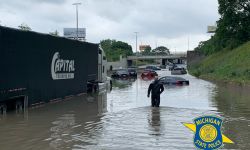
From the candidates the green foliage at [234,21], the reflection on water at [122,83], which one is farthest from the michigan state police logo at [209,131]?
the green foliage at [234,21]

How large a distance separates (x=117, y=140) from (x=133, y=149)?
137 cm

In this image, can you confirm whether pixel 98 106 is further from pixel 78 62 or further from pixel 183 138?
pixel 183 138

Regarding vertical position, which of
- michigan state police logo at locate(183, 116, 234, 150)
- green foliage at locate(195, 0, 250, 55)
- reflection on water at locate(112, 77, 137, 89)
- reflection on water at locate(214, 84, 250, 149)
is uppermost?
green foliage at locate(195, 0, 250, 55)

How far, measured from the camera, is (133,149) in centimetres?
1144

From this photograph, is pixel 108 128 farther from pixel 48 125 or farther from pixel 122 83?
pixel 122 83

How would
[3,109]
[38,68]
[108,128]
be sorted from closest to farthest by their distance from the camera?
1. [108,128]
2. [3,109]
3. [38,68]

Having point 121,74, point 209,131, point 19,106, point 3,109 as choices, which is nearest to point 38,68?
point 19,106

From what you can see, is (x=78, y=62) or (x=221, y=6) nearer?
(x=78, y=62)

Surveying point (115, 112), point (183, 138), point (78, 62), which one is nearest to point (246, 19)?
point (78, 62)

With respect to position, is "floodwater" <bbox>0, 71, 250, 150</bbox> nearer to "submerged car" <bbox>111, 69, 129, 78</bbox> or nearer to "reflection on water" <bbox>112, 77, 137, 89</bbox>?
"reflection on water" <bbox>112, 77, 137, 89</bbox>

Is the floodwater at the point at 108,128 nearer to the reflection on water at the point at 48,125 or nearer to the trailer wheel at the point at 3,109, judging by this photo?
the reflection on water at the point at 48,125

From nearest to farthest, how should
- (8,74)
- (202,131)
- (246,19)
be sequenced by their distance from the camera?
(202,131) → (8,74) → (246,19)

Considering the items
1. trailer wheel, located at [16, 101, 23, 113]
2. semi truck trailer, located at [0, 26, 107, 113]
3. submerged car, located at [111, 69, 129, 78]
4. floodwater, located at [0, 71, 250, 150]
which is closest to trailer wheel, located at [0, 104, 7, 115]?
semi truck trailer, located at [0, 26, 107, 113]

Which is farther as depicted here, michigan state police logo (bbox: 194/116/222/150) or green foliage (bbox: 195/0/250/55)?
green foliage (bbox: 195/0/250/55)
